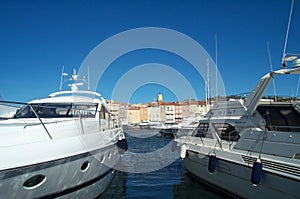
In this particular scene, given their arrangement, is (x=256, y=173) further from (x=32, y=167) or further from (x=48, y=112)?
(x=48, y=112)

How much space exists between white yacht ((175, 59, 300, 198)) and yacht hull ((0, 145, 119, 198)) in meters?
4.01

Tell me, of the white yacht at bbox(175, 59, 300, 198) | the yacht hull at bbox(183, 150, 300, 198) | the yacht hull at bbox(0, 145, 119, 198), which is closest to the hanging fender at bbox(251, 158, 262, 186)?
the white yacht at bbox(175, 59, 300, 198)

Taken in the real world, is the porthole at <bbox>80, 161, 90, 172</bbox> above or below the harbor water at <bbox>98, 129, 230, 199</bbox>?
above

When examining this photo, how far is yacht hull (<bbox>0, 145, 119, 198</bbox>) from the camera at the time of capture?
4.71 meters

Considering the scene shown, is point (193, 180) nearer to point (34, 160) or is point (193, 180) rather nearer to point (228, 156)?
point (228, 156)

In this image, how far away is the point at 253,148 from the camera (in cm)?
725

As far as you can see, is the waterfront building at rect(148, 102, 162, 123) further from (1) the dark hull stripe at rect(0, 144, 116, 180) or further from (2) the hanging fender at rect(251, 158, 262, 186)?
(1) the dark hull stripe at rect(0, 144, 116, 180)

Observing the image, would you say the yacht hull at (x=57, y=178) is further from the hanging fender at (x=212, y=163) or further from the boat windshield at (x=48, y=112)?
the hanging fender at (x=212, y=163)

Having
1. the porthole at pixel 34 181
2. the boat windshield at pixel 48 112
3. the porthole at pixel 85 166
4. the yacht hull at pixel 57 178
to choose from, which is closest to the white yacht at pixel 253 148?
the yacht hull at pixel 57 178

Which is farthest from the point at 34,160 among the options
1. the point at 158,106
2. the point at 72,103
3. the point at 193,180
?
the point at 158,106

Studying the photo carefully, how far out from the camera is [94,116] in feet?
30.0

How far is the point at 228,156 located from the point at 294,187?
2.45 meters

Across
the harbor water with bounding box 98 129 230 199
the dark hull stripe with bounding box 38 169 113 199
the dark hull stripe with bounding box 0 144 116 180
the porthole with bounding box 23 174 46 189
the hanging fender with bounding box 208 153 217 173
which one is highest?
the dark hull stripe with bounding box 0 144 116 180

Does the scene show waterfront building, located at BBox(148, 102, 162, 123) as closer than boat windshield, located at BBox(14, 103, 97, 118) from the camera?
No
